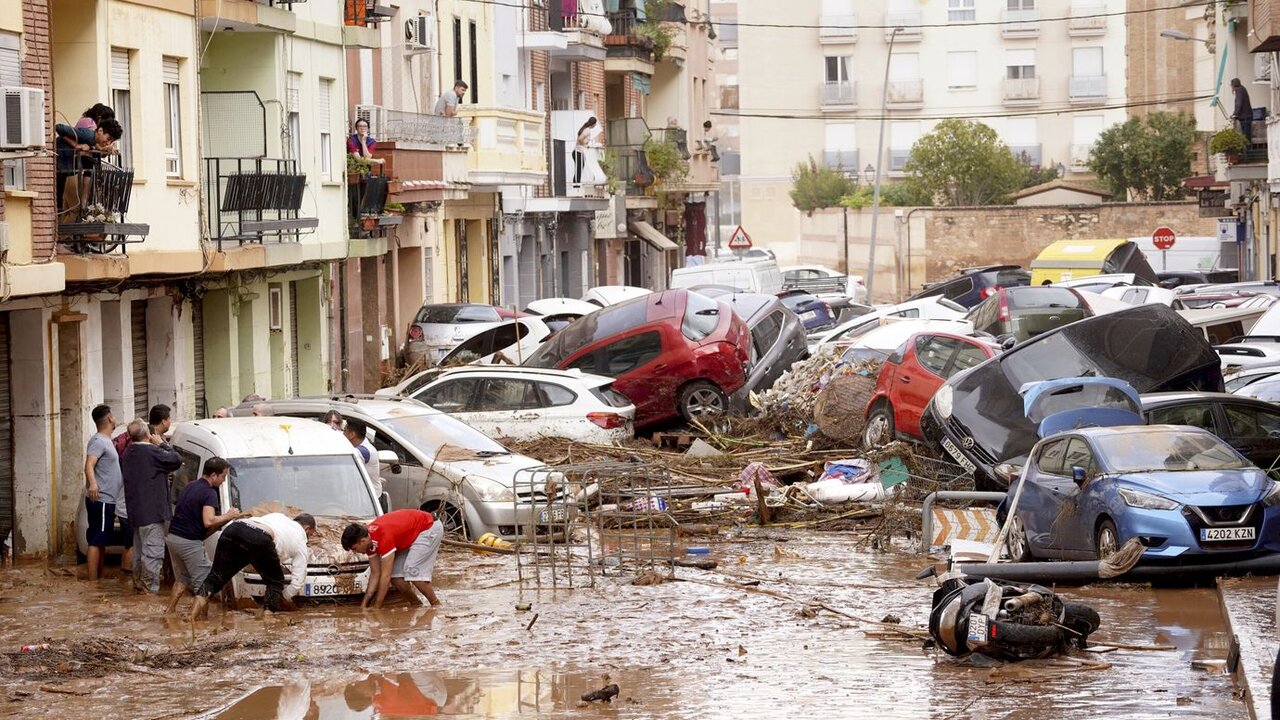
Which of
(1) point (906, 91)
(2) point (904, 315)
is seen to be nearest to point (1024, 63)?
(1) point (906, 91)

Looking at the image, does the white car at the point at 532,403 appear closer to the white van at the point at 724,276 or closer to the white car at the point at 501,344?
the white car at the point at 501,344

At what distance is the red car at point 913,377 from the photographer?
883 inches

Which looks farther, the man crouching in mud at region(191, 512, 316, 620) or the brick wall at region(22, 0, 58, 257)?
the brick wall at region(22, 0, 58, 257)

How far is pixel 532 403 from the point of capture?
78.6ft

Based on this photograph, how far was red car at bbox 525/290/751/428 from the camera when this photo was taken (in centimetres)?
2664

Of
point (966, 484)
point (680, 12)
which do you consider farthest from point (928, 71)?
point (966, 484)

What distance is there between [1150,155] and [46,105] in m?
64.8

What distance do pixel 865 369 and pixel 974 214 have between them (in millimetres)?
49145

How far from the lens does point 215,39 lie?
2641 centimetres

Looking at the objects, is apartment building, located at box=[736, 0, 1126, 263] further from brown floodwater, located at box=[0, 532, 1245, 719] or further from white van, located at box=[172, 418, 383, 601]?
brown floodwater, located at box=[0, 532, 1245, 719]

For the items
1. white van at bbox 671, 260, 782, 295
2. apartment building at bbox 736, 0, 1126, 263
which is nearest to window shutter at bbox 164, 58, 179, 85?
white van at bbox 671, 260, 782, 295

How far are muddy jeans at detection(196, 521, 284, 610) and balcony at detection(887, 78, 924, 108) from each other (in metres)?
79.8

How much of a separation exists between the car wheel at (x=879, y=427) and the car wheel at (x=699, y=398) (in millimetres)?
3676

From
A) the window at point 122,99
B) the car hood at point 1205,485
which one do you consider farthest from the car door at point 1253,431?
the window at point 122,99
